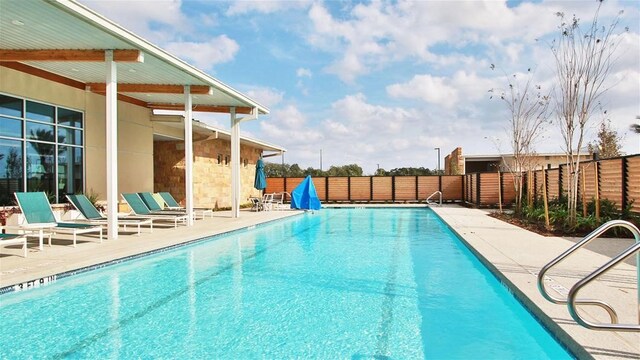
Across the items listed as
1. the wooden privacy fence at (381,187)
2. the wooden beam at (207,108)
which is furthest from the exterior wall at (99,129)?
the wooden privacy fence at (381,187)

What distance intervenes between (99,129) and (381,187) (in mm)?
16580

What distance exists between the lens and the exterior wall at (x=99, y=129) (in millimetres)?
9781

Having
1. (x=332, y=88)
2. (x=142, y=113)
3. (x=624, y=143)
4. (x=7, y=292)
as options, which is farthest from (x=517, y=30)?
(x=624, y=143)

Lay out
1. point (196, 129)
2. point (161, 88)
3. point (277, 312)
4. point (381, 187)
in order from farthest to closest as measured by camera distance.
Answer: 1. point (381, 187)
2. point (196, 129)
3. point (161, 88)
4. point (277, 312)

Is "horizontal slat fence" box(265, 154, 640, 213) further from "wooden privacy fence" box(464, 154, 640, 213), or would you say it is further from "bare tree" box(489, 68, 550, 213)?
"bare tree" box(489, 68, 550, 213)

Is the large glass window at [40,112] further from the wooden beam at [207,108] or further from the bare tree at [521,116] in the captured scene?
the bare tree at [521,116]

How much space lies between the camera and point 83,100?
38.3 feet

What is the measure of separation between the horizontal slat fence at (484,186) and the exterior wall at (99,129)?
39.2ft

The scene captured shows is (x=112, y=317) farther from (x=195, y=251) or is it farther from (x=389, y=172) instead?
(x=389, y=172)

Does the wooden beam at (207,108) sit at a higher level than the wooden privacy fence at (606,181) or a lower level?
higher

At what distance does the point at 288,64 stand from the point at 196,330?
15726 millimetres

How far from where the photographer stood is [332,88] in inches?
884

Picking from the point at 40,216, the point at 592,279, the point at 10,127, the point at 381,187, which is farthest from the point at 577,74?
the point at 381,187

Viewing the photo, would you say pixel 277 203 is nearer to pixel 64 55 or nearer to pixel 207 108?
pixel 207 108
